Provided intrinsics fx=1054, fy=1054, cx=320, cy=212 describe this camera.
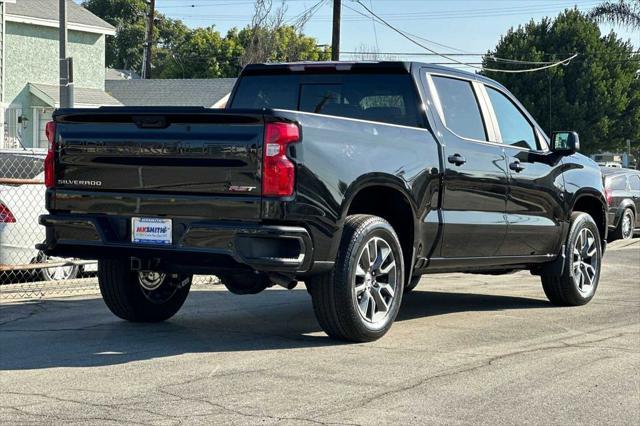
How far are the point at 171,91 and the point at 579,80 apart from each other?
78.9 ft

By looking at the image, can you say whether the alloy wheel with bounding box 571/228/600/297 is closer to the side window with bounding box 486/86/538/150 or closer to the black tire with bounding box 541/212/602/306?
the black tire with bounding box 541/212/602/306

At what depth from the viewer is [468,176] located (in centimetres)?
839

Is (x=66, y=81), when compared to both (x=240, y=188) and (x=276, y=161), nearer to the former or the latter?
(x=240, y=188)

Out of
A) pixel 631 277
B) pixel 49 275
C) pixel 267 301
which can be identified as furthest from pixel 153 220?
pixel 631 277

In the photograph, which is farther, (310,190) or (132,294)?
(132,294)

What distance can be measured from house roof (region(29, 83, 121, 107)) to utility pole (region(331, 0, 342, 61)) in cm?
817

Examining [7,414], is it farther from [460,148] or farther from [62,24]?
[62,24]

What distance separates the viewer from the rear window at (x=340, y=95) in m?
8.29

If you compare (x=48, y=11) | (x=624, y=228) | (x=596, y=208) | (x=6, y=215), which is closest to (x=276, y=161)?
(x=596, y=208)

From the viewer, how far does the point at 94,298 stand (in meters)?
10.2

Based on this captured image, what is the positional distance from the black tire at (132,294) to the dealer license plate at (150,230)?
3.21 ft

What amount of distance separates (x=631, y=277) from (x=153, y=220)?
26.2ft

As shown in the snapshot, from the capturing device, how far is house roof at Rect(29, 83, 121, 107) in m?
34.4

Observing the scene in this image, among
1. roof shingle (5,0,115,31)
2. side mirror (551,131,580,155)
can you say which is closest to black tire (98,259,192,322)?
side mirror (551,131,580,155)
